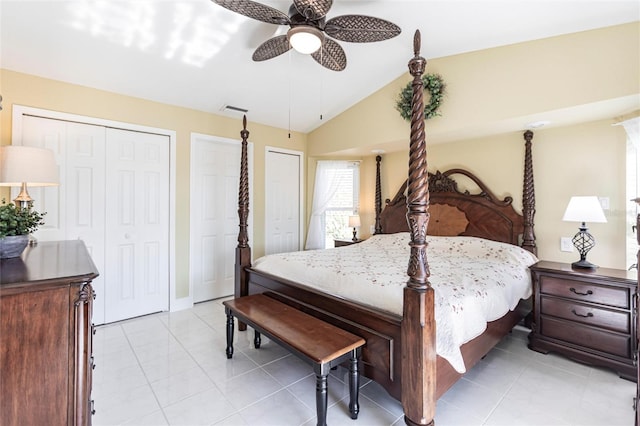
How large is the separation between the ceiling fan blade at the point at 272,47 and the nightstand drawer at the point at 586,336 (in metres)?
3.14

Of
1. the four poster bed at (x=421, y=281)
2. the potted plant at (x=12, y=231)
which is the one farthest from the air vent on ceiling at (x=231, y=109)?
the potted plant at (x=12, y=231)

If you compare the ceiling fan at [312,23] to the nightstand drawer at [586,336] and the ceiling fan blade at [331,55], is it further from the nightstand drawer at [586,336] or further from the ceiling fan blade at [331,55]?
the nightstand drawer at [586,336]

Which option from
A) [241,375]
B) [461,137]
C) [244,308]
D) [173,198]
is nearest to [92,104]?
Result: [173,198]

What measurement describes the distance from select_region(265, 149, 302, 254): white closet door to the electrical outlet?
3.42 m

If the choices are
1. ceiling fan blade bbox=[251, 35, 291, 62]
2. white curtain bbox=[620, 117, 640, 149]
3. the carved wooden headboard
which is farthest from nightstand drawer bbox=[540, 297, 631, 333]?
ceiling fan blade bbox=[251, 35, 291, 62]

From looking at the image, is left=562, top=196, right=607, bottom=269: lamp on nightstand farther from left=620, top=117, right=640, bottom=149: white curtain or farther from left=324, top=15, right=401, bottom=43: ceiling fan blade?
left=324, top=15, right=401, bottom=43: ceiling fan blade

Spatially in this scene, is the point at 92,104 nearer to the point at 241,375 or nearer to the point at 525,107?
the point at 241,375

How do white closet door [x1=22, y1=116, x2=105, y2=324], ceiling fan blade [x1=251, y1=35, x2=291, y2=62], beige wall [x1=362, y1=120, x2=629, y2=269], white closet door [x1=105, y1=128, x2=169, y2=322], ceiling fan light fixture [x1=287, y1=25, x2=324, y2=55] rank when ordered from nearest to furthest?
ceiling fan light fixture [x1=287, y1=25, x2=324, y2=55] → ceiling fan blade [x1=251, y1=35, x2=291, y2=62] → beige wall [x1=362, y1=120, x2=629, y2=269] → white closet door [x1=22, y1=116, x2=105, y2=324] → white closet door [x1=105, y1=128, x2=169, y2=322]

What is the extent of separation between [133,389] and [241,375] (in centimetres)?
74

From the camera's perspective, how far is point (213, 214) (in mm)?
4059

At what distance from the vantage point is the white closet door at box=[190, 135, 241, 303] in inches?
154

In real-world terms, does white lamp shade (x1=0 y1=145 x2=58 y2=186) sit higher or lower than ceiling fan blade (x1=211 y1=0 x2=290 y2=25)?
lower

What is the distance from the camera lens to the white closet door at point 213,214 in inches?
154

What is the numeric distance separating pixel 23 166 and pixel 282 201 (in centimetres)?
309
